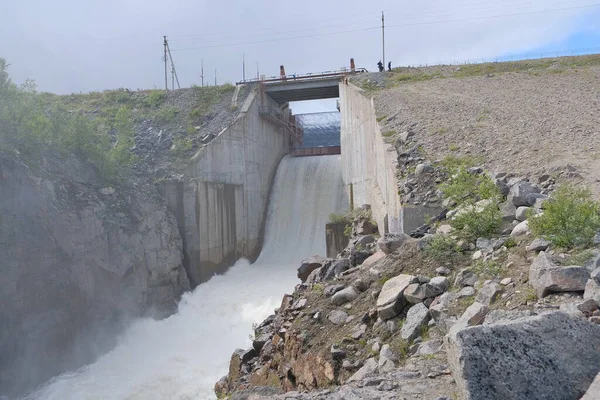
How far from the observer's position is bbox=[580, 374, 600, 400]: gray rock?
3.05 m

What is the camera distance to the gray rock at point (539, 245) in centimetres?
581

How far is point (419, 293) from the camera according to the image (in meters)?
6.03

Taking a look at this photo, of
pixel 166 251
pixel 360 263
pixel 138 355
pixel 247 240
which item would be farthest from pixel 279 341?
pixel 247 240

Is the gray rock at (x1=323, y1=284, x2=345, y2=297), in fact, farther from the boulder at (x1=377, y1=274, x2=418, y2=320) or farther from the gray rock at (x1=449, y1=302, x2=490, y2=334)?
the gray rock at (x1=449, y1=302, x2=490, y2=334)

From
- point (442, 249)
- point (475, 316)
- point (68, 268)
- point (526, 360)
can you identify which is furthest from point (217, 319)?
point (526, 360)

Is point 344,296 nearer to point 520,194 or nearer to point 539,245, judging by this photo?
point 539,245

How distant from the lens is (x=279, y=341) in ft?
25.0

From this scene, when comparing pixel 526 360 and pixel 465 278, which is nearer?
pixel 526 360

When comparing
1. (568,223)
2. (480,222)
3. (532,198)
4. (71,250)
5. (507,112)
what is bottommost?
(71,250)

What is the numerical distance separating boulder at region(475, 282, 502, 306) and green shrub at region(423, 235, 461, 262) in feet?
3.99

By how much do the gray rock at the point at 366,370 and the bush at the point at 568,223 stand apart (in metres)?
2.36

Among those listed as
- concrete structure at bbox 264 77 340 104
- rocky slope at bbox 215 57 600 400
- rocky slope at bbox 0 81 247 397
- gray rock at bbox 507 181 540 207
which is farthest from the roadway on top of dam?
gray rock at bbox 507 181 540 207

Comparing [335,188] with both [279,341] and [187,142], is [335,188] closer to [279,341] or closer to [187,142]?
[187,142]

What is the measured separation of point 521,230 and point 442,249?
100 cm
